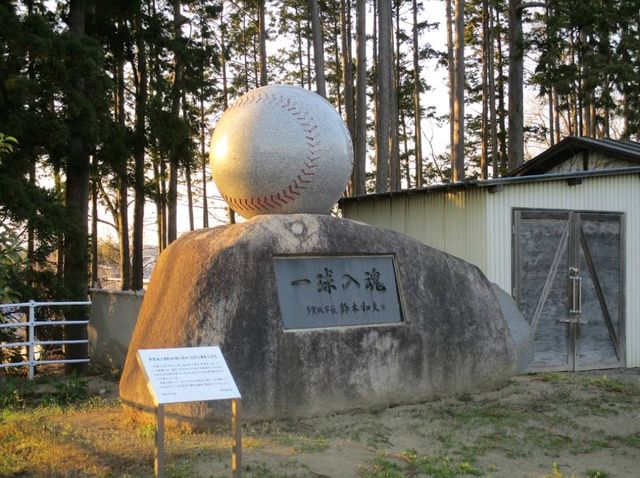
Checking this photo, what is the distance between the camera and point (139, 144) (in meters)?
15.4

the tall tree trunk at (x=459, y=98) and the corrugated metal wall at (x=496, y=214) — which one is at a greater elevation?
the tall tree trunk at (x=459, y=98)

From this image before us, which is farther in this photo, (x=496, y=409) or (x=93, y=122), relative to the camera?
(x=93, y=122)

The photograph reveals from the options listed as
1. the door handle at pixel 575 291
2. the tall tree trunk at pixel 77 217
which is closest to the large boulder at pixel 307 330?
the door handle at pixel 575 291

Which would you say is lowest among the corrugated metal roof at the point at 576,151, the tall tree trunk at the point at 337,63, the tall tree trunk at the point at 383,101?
the corrugated metal roof at the point at 576,151

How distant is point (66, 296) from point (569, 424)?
9.04 metres

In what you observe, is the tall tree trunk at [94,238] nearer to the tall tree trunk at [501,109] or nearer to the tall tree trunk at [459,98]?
the tall tree trunk at [459,98]

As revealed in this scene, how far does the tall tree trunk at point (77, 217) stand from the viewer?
12.6 m

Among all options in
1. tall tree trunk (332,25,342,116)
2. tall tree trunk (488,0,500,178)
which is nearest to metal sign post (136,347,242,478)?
tall tree trunk (488,0,500,178)

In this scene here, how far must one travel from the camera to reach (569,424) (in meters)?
7.26

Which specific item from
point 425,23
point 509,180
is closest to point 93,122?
point 509,180

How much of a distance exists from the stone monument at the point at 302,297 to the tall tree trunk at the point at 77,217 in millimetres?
5458

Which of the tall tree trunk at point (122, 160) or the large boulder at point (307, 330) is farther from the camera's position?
the tall tree trunk at point (122, 160)

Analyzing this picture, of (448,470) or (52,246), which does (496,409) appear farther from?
(52,246)

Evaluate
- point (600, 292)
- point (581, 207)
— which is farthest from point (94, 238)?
point (600, 292)
